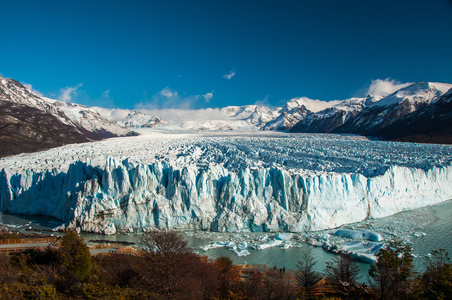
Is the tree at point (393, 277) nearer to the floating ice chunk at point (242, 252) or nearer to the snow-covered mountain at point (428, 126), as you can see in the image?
the floating ice chunk at point (242, 252)

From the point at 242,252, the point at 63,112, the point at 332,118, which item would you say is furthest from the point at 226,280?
the point at 332,118

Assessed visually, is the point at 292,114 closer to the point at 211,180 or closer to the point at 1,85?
the point at 1,85

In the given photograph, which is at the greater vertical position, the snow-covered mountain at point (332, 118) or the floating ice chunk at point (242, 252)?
the snow-covered mountain at point (332, 118)

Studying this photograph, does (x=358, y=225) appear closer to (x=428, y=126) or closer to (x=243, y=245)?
(x=243, y=245)

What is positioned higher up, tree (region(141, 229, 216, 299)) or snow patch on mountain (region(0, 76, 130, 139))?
snow patch on mountain (region(0, 76, 130, 139))

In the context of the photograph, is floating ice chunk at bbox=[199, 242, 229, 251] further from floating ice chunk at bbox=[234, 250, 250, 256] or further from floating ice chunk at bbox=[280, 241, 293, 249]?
floating ice chunk at bbox=[280, 241, 293, 249]

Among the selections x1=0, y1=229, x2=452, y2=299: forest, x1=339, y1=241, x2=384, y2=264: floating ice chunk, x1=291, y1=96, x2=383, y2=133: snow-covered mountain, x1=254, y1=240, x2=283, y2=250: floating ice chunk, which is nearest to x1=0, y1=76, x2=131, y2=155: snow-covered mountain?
x1=0, y1=229, x2=452, y2=299: forest

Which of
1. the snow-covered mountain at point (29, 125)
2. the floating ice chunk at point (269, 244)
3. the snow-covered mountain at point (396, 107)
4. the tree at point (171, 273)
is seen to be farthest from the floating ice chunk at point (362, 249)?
the snow-covered mountain at point (396, 107)
